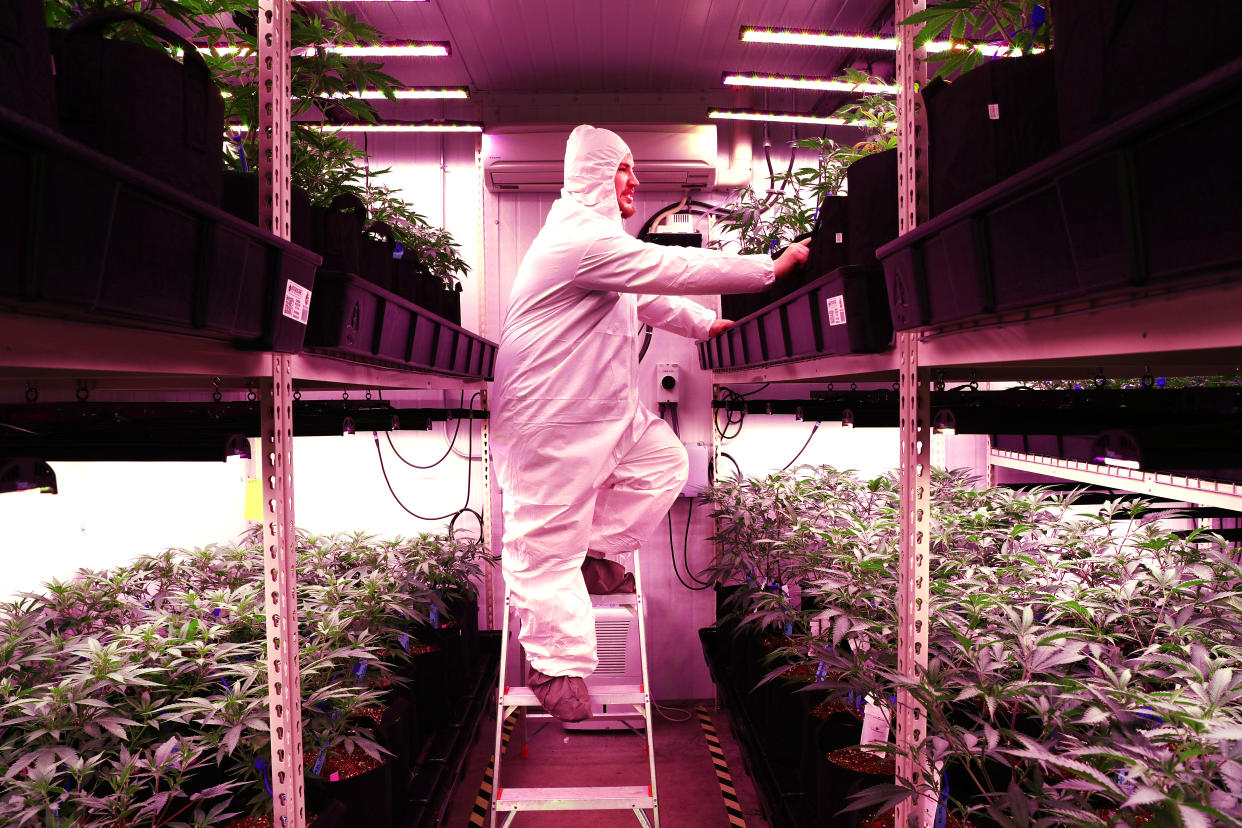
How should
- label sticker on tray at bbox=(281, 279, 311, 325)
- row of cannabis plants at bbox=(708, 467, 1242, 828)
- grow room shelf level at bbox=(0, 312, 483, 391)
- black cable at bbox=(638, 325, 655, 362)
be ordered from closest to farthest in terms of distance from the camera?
grow room shelf level at bbox=(0, 312, 483, 391), row of cannabis plants at bbox=(708, 467, 1242, 828), label sticker on tray at bbox=(281, 279, 311, 325), black cable at bbox=(638, 325, 655, 362)

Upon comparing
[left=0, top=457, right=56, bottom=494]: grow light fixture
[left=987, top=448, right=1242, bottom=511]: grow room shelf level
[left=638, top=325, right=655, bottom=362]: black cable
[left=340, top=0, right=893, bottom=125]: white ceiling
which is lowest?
[left=987, top=448, right=1242, bottom=511]: grow room shelf level

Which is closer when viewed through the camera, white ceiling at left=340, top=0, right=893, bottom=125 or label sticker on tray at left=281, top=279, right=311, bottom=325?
label sticker on tray at left=281, top=279, right=311, bottom=325

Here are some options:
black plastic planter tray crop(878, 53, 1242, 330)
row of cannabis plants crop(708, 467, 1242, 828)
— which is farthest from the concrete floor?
black plastic planter tray crop(878, 53, 1242, 330)

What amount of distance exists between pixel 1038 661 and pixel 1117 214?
78 cm

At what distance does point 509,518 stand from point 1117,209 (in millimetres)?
1769

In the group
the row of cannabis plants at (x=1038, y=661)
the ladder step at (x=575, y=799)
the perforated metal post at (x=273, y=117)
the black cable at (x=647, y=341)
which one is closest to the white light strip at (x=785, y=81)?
the black cable at (x=647, y=341)

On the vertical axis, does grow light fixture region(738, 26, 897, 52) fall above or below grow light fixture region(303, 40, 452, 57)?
below

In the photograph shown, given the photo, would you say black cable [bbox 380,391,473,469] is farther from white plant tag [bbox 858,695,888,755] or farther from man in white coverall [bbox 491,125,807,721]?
white plant tag [bbox 858,695,888,755]

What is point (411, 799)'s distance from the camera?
1.98 metres

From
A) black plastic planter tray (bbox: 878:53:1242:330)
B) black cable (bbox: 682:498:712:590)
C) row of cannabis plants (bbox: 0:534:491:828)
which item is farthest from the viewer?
black cable (bbox: 682:498:712:590)

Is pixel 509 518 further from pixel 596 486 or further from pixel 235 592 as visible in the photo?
pixel 235 592

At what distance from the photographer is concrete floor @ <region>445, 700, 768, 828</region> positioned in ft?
8.67

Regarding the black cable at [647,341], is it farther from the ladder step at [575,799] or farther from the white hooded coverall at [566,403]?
the ladder step at [575,799]

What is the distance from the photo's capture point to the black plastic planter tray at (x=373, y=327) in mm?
1259
